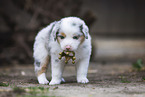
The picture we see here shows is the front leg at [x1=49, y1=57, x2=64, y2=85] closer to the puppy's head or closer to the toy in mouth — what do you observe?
the toy in mouth

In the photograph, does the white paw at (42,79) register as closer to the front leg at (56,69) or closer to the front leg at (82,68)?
the front leg at (56,69)

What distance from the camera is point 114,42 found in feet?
52.4

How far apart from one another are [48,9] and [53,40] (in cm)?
517

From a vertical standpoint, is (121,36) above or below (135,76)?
above

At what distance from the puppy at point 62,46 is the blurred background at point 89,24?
4.46 metres

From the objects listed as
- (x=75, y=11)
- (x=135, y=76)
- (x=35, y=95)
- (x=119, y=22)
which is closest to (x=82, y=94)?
(x=35, y=95)

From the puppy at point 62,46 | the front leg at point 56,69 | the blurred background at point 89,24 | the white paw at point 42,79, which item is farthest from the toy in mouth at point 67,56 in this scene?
the blurred background at point 89,24

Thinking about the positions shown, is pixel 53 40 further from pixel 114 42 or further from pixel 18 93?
pixel 114 42

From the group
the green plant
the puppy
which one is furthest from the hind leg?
the green plant

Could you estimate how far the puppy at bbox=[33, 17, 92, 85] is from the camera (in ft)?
14.3

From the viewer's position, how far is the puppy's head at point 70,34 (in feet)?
14.1

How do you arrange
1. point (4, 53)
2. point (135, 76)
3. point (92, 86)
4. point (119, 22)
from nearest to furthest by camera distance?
point (92, 86)
point (135, 76)
point (4, 53)
point (119, 22)

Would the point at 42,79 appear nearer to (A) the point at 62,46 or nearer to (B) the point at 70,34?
(A) the point at 62,46

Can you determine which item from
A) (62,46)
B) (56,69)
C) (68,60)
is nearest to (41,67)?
(56,69)
